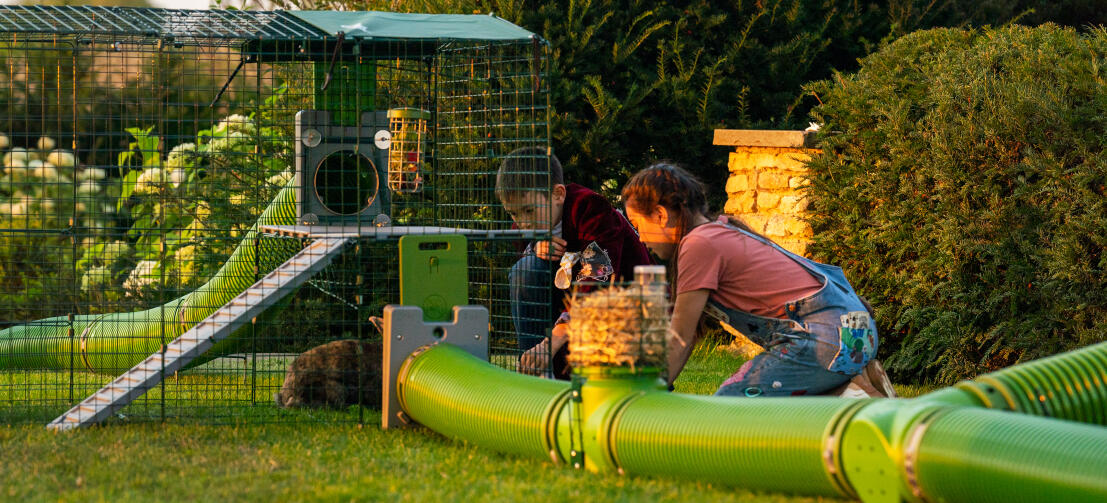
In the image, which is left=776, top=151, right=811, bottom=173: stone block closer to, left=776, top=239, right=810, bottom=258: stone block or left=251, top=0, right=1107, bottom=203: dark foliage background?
left=776, top=239, right=810, bottom=258: stone block

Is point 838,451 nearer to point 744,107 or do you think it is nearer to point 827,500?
point 827,500

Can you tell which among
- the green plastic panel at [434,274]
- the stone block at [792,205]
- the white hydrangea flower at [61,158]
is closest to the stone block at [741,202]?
the stone block at [792,205]

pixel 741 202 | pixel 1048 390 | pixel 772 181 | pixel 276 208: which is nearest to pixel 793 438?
pixel 1048 390

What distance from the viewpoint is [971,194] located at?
21.5 feet

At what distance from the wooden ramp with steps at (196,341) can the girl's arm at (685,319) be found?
63.3 inches

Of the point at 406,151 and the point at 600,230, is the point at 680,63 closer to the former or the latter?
the point at 600,230

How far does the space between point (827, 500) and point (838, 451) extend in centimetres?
30

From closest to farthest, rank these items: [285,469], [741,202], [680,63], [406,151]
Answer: [285,469]
[406,151]
[741,202]
[680,63]

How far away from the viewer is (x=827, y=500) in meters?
3.53

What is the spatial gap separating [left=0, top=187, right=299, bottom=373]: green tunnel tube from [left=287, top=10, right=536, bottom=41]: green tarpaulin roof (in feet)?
5.23

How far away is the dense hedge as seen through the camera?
19.6 feet

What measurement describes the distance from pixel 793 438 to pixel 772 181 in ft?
16.3

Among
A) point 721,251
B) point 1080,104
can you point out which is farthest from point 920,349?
point 721,251

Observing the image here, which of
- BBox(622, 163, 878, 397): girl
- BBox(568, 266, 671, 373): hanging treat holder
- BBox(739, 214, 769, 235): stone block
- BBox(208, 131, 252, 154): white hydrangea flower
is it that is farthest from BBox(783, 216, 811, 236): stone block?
BBox(208, 131, 252, 154): white hydrangea flower
